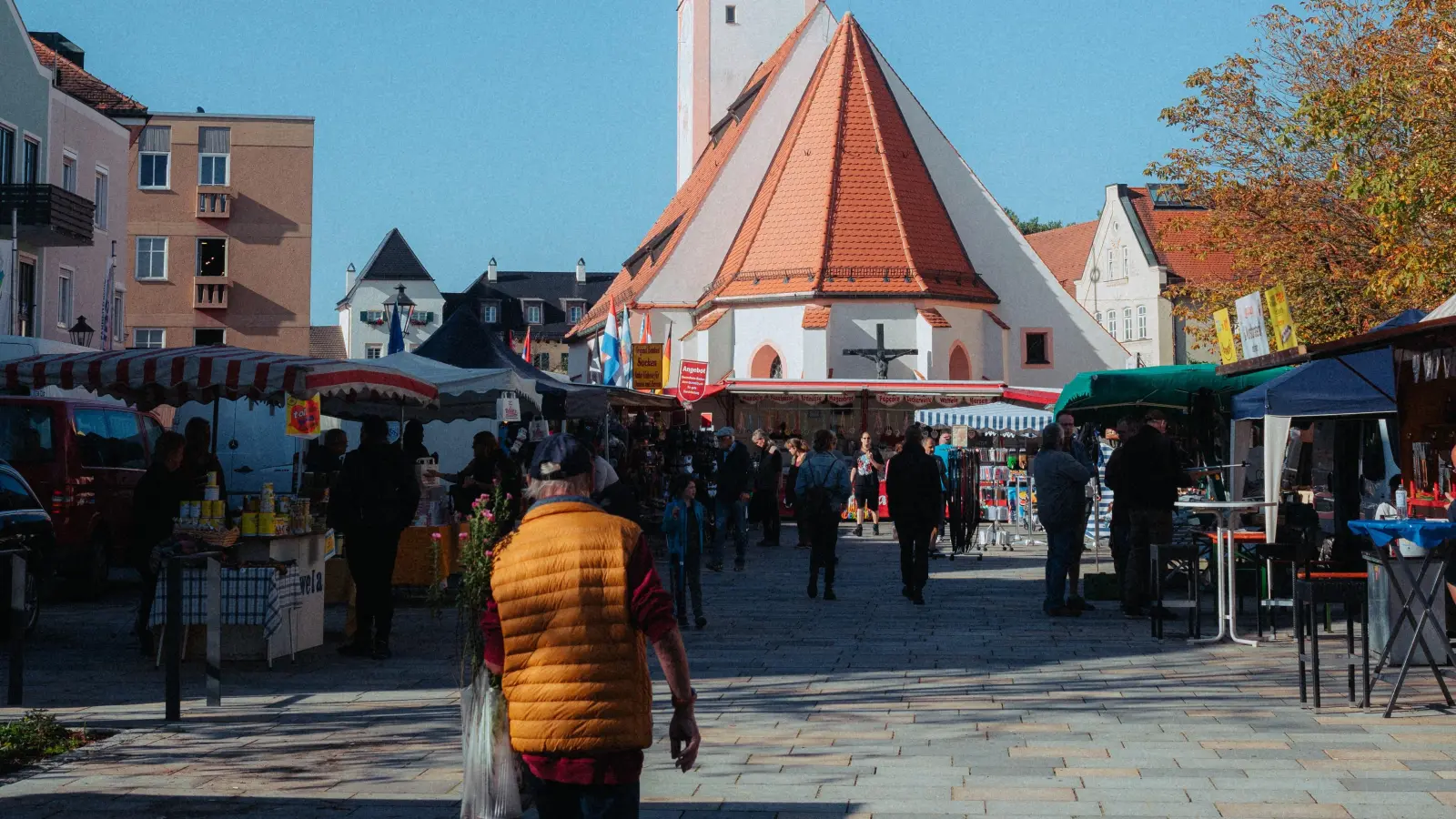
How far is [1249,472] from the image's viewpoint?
21.4m

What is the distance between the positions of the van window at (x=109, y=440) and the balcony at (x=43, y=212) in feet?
58.5

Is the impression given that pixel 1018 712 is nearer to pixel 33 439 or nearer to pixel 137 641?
pixel 137 641

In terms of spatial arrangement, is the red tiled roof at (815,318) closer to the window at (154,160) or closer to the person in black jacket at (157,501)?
the window at (154,160)

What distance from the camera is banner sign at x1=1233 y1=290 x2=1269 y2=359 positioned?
16.3m

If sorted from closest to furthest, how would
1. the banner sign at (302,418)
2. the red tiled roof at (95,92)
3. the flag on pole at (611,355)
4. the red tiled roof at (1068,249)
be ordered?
the banner sign at (302,418) → the flag on pole at (611,355) → the red tiled roof at (95,92) → the red tiled roof at (1068,249)

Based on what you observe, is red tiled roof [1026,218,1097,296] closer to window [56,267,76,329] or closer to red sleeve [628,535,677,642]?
window [56,267,76,329]

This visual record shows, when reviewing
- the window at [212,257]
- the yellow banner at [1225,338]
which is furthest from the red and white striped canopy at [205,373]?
the window at [212,257]

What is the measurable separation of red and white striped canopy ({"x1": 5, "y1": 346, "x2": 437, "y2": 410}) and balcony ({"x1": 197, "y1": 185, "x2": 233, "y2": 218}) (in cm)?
4398

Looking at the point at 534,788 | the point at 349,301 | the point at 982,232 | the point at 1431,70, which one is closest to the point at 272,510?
the point at 534,788

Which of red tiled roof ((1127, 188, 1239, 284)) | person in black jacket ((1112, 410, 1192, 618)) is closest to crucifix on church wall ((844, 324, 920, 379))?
person in black jacket ((1112, 410, 1192, 618))

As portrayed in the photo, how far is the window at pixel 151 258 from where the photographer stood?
5616cm

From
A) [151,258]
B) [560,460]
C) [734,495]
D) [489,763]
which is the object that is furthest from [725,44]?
[560,460]

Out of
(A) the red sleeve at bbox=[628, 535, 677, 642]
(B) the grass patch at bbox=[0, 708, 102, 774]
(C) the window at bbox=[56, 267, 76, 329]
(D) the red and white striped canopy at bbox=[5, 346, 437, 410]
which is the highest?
(C) the window at bbox=[56, 267, 76, 329]

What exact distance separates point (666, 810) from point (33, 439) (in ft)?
37.8
